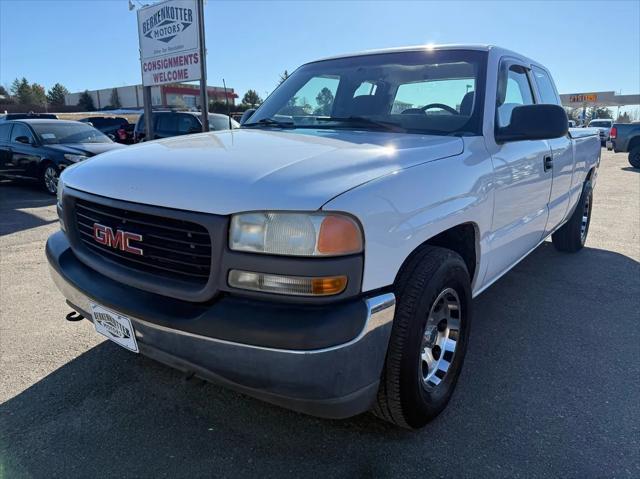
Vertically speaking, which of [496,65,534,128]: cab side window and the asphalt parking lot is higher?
[496,65,534,128]: cab side window

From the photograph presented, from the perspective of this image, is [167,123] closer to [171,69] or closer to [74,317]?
[171,69]

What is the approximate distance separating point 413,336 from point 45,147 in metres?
9.31

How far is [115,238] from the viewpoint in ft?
7.17

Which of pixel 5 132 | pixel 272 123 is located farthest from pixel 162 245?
pixel 5 132

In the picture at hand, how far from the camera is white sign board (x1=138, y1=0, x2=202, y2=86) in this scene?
36.7ft

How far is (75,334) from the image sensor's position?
11.0ft

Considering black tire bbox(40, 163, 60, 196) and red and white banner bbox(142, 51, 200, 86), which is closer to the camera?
black tire bbox(40, 163, 60, 196)

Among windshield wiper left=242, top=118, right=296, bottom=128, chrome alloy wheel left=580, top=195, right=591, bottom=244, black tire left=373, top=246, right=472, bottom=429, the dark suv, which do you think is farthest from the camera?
the dark suv

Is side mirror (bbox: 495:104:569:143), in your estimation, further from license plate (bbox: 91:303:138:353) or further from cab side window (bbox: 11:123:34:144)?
cab side window (bbox: 11:123:34:144)

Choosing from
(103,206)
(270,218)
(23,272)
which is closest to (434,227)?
(270,218)

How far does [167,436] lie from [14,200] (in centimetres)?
812

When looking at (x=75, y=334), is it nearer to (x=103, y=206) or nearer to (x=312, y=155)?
(x=103, y=206)

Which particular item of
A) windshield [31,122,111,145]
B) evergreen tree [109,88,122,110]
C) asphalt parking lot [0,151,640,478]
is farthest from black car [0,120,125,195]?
evergreen tree [109,88,122,110]

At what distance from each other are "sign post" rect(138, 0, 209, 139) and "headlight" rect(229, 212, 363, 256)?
9164 millimetres
